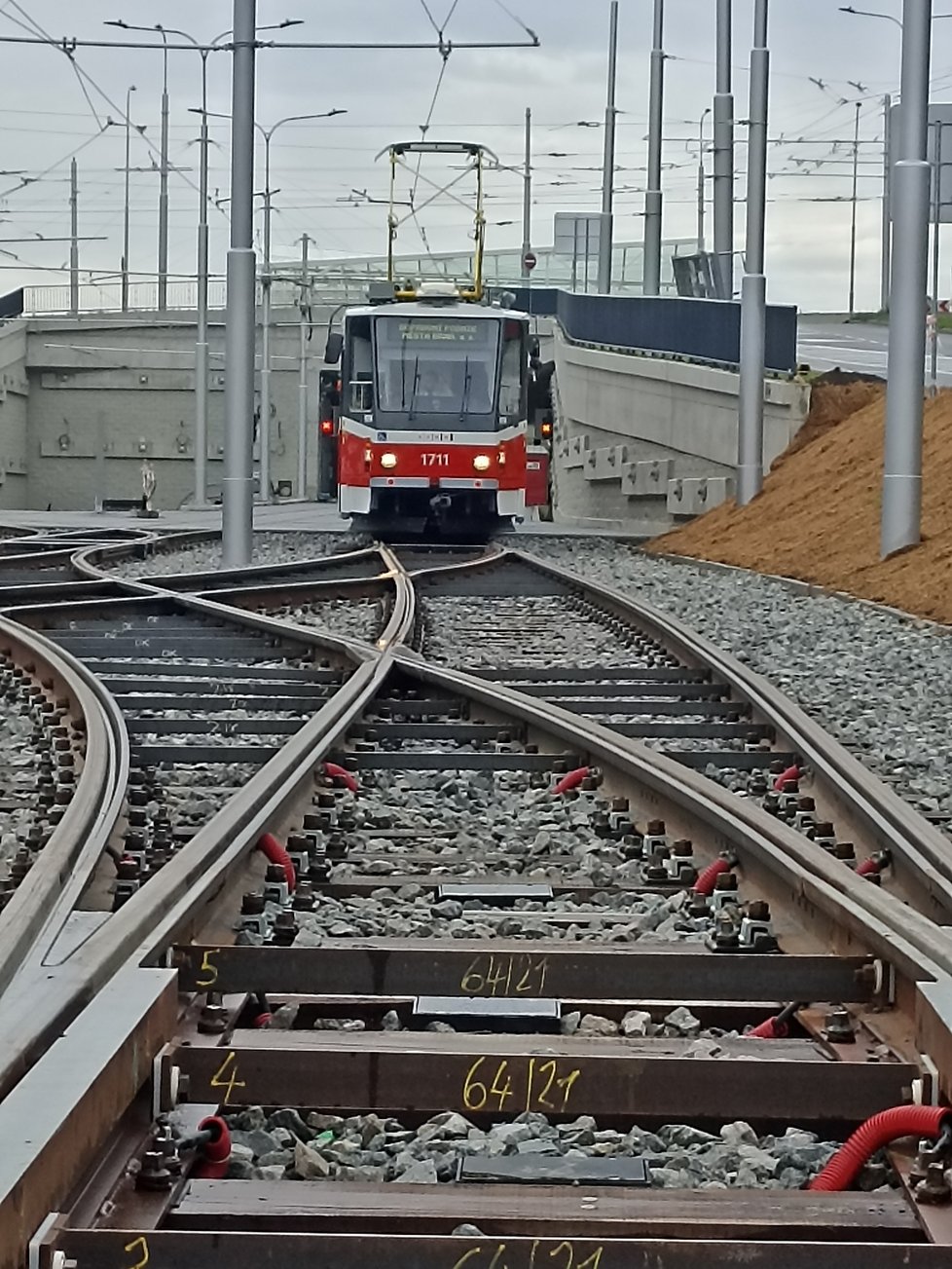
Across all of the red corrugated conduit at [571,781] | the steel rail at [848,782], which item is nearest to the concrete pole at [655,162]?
the steel rail at [848,782]

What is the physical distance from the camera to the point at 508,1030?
4301mm

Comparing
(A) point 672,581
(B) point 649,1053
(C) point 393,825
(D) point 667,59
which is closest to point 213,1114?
(B) point 649,1053

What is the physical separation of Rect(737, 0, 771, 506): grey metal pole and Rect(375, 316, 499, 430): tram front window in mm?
3035

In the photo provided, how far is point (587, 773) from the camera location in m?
7.82

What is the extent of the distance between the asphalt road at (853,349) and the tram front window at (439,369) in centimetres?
787

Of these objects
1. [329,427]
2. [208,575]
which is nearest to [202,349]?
[329,427]

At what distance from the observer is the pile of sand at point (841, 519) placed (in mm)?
17906

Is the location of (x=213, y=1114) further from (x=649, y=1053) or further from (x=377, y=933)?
(x=377, y=933)

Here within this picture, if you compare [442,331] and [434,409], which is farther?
[442,331]

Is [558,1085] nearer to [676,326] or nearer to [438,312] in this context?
[438,312]

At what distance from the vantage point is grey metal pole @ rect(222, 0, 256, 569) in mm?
20453

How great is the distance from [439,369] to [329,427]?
8.22 feet

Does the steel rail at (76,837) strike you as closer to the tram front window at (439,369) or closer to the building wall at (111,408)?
the tram front window at (439,369)

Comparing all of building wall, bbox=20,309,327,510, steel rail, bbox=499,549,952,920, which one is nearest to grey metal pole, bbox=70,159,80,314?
building wall, bbox=20,309,327,510
